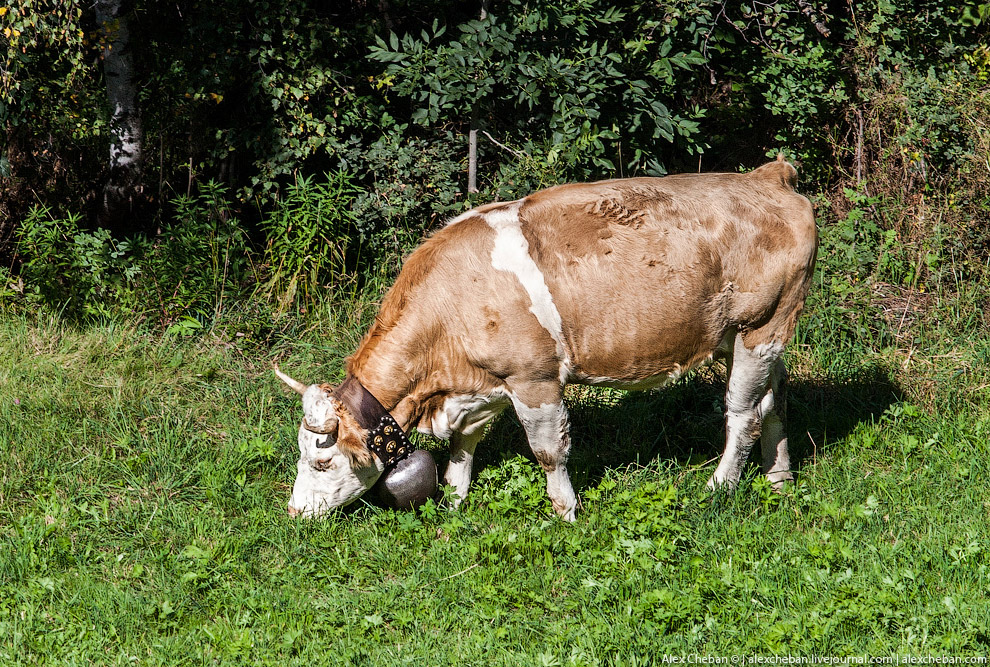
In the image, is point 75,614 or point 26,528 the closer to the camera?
point 75,614

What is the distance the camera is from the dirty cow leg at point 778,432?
538cm

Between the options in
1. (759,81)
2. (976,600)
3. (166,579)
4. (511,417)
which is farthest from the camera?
(759,81)

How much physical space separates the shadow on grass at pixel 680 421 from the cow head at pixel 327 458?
844 millimetres

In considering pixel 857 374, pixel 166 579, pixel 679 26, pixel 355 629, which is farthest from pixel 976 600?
pixel 679 26

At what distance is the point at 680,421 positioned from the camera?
6039 millimetres

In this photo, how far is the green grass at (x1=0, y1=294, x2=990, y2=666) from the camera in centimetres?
409

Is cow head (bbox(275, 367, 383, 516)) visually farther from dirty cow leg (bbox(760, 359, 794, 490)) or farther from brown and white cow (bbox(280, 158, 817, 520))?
dirty cow leg (bbox(760, 359, 794, 490))

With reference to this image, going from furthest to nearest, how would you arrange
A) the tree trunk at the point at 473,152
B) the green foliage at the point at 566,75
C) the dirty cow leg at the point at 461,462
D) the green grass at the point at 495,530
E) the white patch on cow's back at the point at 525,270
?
the tree trunk at the point at 473,152 → the green foliage at the point at 566,75 → the dirty cow leg at the point at 461,462 → the white patch on cow's back at the point at 525,270 → the green grass at the point at 495,530

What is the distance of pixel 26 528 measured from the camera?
480 centimetres

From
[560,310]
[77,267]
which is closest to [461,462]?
[560,310]

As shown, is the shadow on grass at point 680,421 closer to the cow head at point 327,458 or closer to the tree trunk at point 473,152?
the cow head at point 327,458

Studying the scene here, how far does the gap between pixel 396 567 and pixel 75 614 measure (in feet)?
5.01

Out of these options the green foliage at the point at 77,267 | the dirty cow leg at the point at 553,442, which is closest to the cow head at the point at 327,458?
the dirty cow leg at the point at 553,442

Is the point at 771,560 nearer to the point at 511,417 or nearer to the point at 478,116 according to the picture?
the point at 511,417
